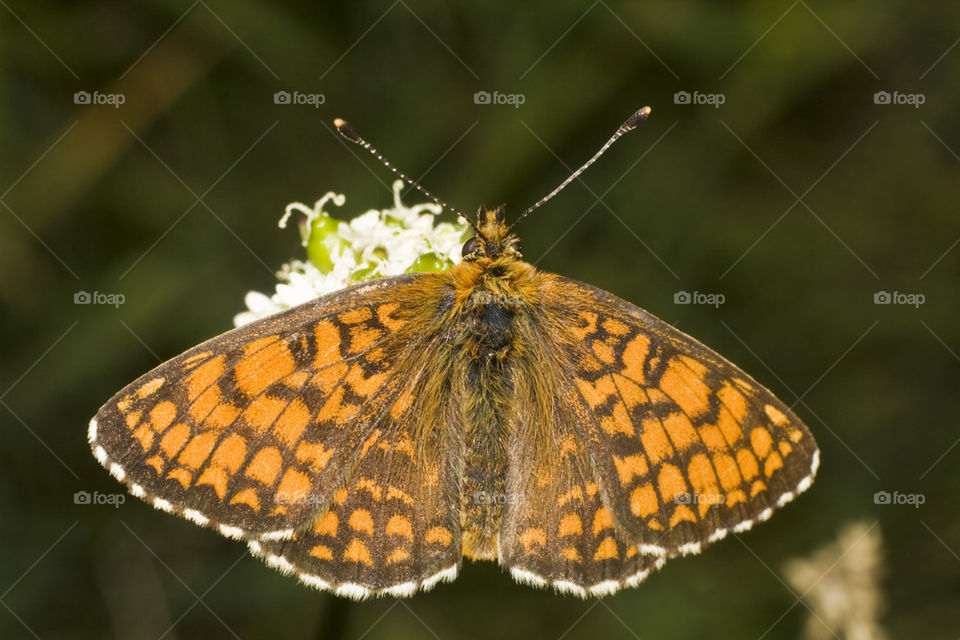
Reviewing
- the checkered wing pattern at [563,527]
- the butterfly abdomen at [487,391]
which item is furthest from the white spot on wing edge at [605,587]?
the butterfly abdomen at [487,391]

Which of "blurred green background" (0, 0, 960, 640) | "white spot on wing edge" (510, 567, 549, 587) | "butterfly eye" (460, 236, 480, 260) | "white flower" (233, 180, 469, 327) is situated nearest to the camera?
"white spot on wing edge" (510, 567, 549, 587)

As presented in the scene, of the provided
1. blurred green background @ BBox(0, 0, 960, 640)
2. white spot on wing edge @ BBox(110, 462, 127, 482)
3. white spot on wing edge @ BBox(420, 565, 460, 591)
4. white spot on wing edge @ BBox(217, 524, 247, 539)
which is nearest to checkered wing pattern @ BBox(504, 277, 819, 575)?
white spot on wing edge @ BBox(420, 565, 460, 591)

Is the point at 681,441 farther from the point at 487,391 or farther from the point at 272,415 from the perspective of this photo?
the point at 272,415

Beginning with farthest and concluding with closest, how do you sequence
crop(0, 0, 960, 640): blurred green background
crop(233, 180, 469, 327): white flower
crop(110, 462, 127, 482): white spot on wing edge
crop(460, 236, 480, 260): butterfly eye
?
crop(0, 0, 960, 640): blurred green background < crop(233, 180, 469, 327): white flower < crop(460, 236, 480, 260): butterfly eye < crop(110, 462, 127, 482): white spot on wing edge

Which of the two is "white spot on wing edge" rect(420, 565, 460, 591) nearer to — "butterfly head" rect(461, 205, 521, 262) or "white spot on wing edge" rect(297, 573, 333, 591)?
"white spot on wing edge" rect(297, 573, 333, 591)

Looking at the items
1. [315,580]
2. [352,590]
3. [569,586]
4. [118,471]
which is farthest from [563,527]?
[118,471]

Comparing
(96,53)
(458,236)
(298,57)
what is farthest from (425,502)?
(96,53)

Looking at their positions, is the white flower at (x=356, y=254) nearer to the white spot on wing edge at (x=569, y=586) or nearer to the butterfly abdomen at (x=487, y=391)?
the butterfly abdomen at (x=487, y=391)

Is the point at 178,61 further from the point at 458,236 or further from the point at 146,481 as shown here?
the point at 146,481
